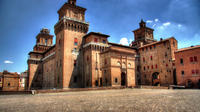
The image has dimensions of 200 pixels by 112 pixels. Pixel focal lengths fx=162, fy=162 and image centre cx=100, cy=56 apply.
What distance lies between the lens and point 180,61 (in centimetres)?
4019

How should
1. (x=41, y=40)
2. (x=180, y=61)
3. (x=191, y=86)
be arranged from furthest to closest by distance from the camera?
(x=41, y=40) → (x=180, y=61) → (x=191, y=86)

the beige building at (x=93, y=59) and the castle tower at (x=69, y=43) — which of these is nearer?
the beige building at (x=93, y=59)

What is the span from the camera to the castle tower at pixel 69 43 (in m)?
43.0

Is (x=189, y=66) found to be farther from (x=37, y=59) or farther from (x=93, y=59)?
(x=37, y=59)

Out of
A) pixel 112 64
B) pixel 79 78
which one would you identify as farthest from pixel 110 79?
pixel 79 78

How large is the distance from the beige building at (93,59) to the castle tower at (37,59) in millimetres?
8398

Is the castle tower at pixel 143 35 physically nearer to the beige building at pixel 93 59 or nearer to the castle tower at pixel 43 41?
the beige building at pixel 93 59

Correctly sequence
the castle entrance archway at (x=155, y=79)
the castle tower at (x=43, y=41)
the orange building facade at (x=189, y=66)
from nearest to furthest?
the orange building facade at (x=189, y=66)
the castle entrance archway at (x=155, y=79)
the castle tower at (x=43, y=41)

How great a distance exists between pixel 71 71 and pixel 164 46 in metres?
29.4

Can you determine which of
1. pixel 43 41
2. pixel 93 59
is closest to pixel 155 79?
pixel 93 59

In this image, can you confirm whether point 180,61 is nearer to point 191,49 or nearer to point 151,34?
point 191,49

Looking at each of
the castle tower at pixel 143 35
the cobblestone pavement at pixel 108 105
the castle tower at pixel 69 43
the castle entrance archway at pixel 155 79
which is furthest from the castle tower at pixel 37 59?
the cobblestone pavement at pixel 108 105

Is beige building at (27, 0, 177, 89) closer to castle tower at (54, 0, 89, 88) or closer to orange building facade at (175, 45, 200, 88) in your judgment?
castle tower at (54, 0, 89, 88)

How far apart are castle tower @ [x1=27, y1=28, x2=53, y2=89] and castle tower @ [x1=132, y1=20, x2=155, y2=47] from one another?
38904 mm
